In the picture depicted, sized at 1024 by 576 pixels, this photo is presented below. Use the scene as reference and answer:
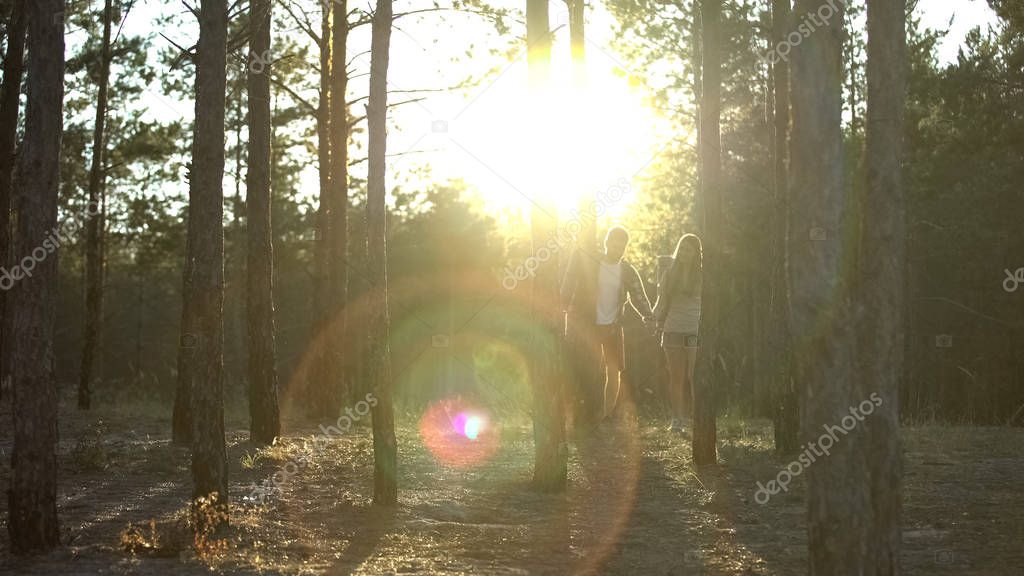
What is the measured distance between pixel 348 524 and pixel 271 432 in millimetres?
4805

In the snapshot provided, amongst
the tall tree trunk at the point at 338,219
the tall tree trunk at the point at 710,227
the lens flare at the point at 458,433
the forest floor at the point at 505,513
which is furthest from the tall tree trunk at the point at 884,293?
the tall tree trunk at the point at 338,219

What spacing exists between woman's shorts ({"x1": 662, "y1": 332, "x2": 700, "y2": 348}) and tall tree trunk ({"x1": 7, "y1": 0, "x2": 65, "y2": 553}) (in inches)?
320

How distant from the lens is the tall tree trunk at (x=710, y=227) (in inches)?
428

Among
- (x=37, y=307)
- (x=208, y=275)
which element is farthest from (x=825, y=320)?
(x=37, y=307)

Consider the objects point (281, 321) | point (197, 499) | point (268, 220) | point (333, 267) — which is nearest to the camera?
point (197, 499)

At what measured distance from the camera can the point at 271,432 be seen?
1295 centimetres

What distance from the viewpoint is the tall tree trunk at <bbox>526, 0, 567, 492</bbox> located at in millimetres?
9600

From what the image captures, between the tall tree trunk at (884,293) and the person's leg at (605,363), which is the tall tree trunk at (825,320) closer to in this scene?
the tall tree trunk at (884,293)

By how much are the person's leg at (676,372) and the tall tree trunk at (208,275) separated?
7176 millimetres

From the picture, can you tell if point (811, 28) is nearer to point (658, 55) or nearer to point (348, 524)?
point (348, 524)

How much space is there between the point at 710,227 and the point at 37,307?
6337 mm

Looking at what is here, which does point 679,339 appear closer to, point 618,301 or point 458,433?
point 618,301

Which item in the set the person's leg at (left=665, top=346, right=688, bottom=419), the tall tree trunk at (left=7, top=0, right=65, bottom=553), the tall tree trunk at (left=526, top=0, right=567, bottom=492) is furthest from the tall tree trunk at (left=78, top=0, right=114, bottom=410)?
the tall tree trunk at (left=7, top=0, right=65, bottom=553)

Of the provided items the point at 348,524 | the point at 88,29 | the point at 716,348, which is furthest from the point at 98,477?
the point at 88,29
